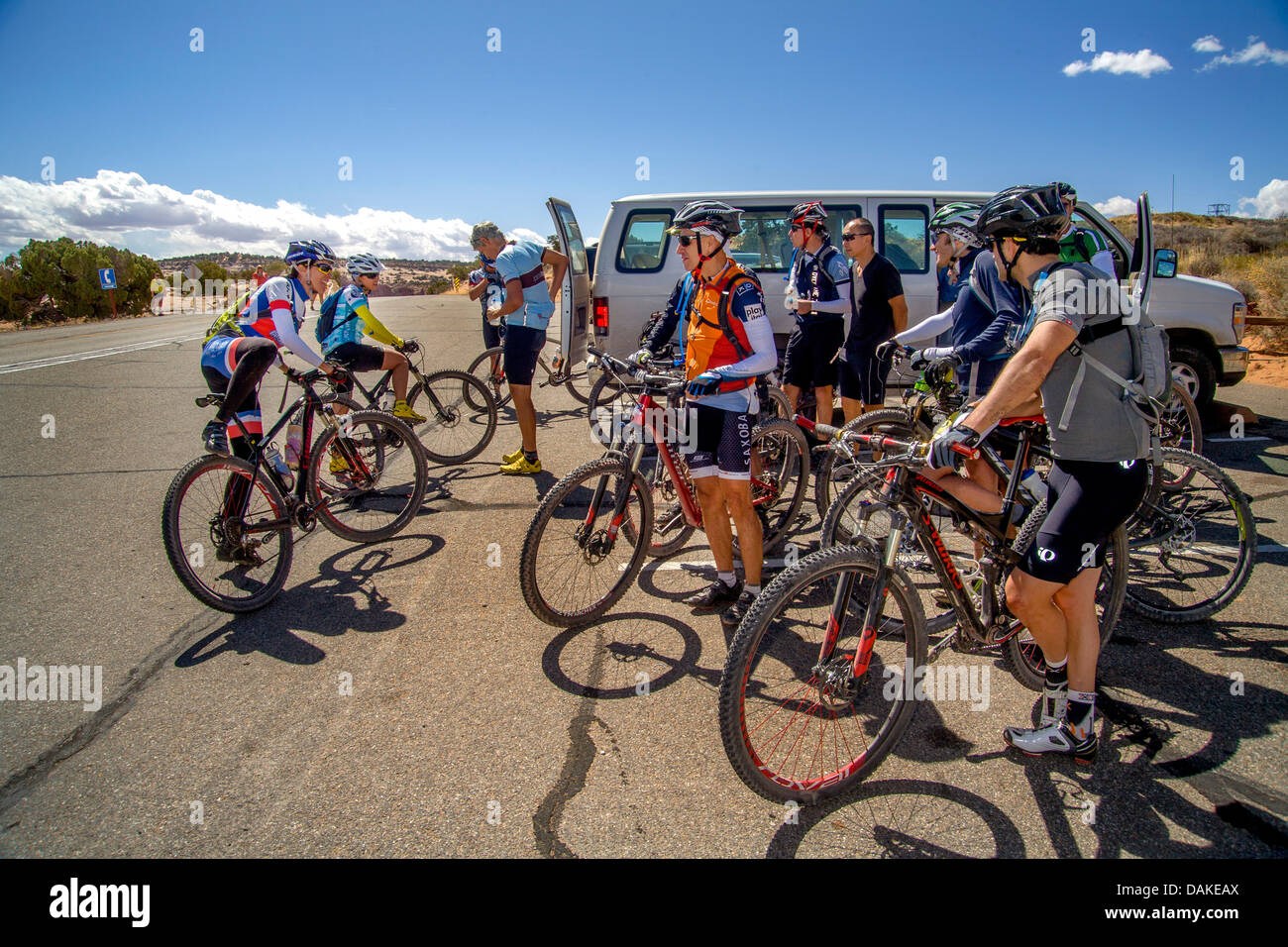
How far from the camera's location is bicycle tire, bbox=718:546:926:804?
2.43 meters

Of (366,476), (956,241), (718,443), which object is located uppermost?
(956,241)

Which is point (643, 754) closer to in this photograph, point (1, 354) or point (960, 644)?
point (960, 644)

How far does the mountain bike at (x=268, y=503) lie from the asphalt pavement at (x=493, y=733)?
0.67ft

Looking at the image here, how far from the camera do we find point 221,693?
11.1 ft

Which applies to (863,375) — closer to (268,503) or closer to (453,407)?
(453,407)

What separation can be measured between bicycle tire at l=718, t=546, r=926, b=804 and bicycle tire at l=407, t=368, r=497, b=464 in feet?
15.1

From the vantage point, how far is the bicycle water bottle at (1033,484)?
3.14 m

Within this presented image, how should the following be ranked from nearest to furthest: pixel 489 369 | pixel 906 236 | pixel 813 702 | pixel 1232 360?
pixel 813 702
pixel 1232 360
pixel 906 236
pixel 489 369

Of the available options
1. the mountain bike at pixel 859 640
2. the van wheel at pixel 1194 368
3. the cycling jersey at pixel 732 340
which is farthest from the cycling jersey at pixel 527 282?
the van wheel at pixel 1194 368

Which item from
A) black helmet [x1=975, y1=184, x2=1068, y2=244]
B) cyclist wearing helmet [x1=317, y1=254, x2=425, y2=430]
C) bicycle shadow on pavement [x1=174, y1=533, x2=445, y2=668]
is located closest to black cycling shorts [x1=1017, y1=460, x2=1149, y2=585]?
black helmet [x1=975, y1=184, x2=1068, y2=244]

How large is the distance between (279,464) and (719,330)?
2.96 meters

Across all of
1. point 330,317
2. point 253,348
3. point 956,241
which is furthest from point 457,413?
point 956,241

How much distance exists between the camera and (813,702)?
9.86 ft
